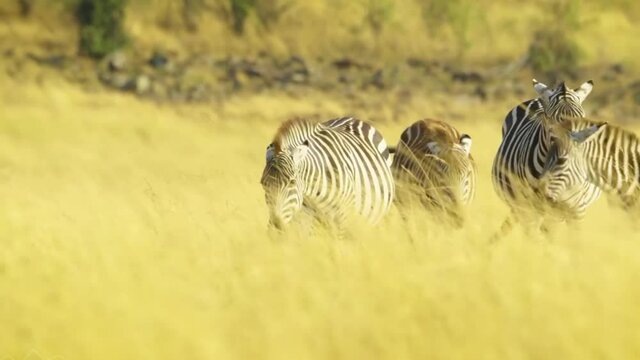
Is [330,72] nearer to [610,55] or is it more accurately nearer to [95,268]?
[610,55]

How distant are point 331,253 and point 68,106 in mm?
17270

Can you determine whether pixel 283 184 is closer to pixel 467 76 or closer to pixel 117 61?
pixel 467 76

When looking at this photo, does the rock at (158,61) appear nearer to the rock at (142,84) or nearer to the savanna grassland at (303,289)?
the rock at (142,84)

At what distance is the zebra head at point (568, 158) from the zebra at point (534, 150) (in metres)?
0.04

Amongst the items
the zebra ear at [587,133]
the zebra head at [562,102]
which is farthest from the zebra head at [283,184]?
the zebra head at [562,102]

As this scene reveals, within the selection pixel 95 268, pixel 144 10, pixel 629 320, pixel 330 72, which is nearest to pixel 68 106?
pixel 330 72

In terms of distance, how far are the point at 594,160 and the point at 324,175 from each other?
1.78 meters

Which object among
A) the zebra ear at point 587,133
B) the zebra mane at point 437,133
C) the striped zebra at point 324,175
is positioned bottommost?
the striped zebra at point 324,175

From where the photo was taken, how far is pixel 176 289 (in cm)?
580

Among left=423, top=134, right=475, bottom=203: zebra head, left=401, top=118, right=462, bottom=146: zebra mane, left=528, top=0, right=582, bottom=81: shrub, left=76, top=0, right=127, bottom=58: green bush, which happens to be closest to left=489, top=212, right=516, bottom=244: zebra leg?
left=423, top=134, right=475, bottom=203: zebra head

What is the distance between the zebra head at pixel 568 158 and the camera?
804 cm

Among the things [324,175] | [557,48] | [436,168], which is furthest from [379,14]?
[324,175]

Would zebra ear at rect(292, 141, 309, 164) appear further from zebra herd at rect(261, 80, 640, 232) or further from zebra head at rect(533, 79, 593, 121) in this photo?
zebra head at rect(533, 79, 593, 121)

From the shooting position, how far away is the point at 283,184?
26.7 ft
